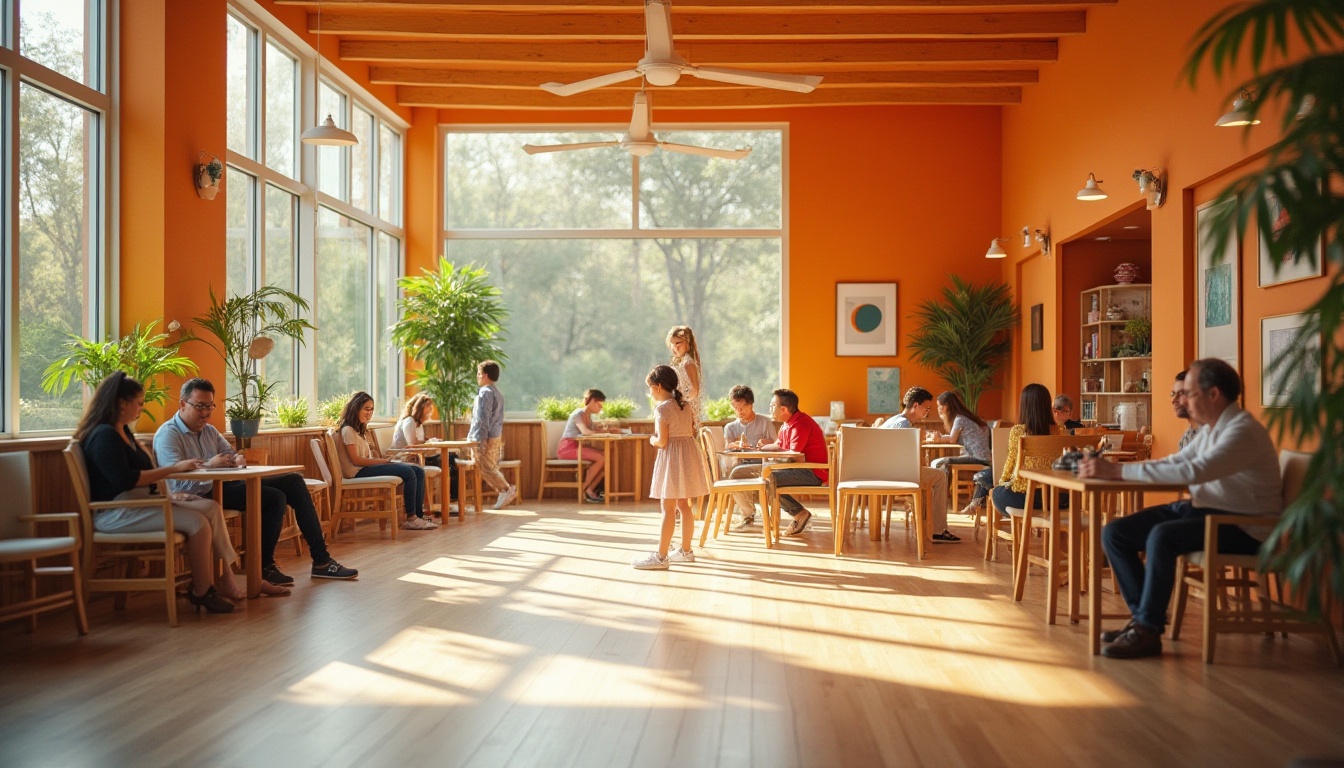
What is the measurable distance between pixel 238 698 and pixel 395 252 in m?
9.07

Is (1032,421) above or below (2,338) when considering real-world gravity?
below

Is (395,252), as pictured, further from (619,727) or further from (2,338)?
(619,727)

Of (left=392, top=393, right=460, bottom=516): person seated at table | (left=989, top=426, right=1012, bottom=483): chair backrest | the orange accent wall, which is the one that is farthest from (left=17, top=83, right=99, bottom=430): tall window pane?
the orange accent wall

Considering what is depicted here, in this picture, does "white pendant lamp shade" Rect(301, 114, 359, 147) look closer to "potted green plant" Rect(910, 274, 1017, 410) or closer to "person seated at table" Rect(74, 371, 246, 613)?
"person seated at table" Rect(74, 371, 246, 613)

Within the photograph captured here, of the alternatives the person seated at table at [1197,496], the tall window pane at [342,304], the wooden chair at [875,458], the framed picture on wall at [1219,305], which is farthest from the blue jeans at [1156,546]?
the tall window pane at [342,304]

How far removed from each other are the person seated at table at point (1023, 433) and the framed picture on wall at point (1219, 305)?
993 mm

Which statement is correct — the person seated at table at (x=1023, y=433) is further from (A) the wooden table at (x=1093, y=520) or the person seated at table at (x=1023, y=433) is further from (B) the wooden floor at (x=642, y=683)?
(A) the wooden table at (x=1093, y=520)

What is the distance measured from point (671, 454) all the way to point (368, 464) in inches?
119

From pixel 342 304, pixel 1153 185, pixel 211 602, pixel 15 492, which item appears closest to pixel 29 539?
pixel 15 492

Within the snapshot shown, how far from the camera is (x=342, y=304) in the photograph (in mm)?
10938

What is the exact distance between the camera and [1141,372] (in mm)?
9641

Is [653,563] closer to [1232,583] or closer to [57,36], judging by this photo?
[1232,583]

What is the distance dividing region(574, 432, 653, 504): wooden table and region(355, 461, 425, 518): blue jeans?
2362mm

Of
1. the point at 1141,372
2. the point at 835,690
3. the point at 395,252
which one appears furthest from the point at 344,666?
the point at 395,252
